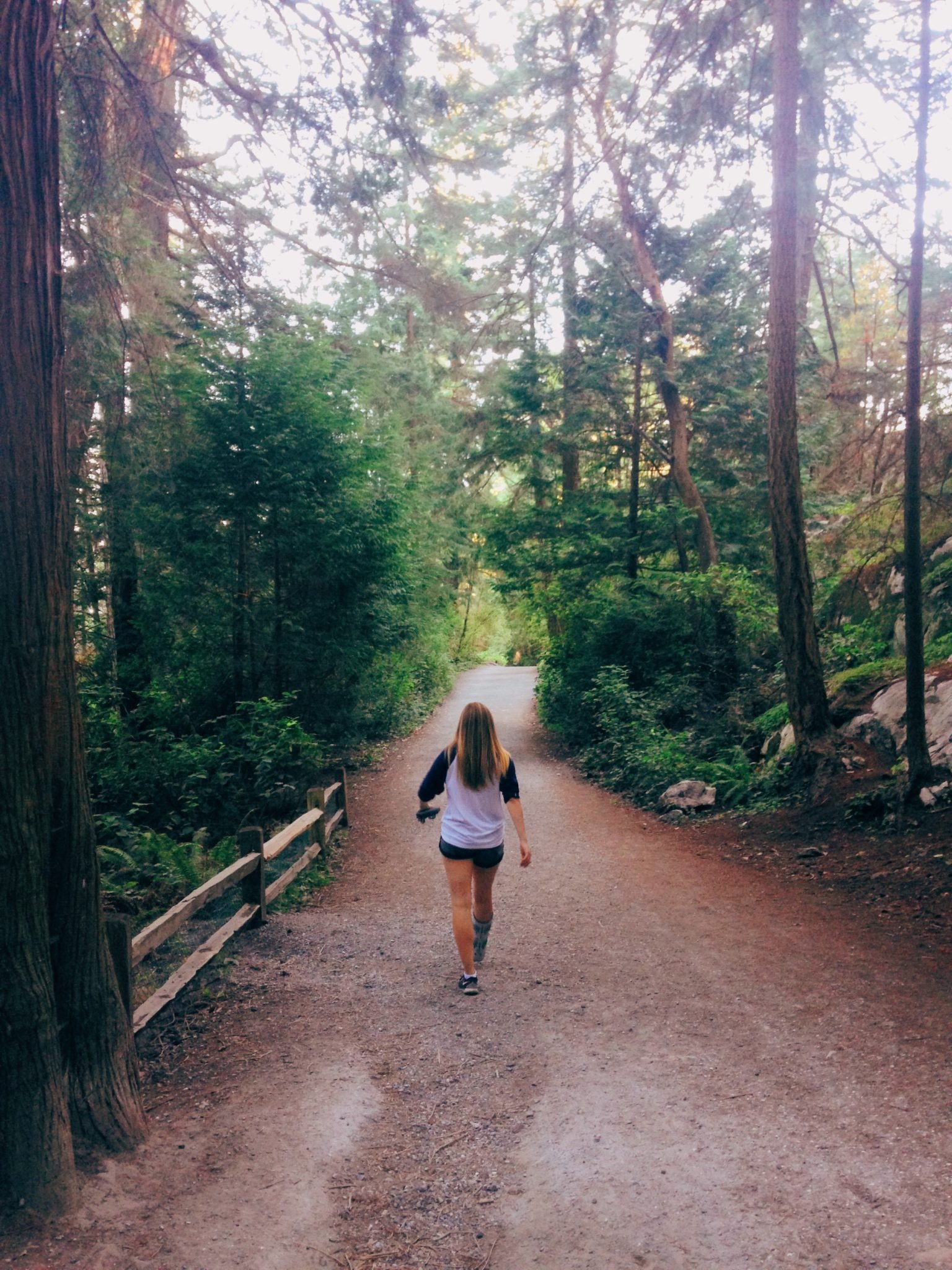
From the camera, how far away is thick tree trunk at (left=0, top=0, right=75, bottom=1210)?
331 centimetres

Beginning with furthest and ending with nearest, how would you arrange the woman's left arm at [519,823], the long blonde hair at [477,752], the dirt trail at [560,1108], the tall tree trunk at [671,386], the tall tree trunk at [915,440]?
the tall tree trunk at [671,386]
the tall tree trunk at [915,440]
the woman's left arm at [519,823]
the long blonde hair at [477,752]
the dirt trail at [560,1108]

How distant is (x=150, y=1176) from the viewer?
3592 mm

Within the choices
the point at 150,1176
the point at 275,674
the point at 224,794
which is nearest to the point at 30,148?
the point at 150,1176

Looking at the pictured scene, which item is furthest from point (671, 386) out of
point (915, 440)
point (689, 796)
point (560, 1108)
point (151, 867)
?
point (560, 1108)

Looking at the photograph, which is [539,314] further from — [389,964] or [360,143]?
[389,964]

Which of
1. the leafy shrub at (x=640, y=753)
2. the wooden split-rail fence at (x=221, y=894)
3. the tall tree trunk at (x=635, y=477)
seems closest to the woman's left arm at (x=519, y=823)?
the wooden split-rail fence at (x=221, y=894)

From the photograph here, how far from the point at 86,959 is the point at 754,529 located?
54.9 ft

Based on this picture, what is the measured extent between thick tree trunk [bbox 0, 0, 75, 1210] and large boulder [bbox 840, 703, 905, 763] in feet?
27.0

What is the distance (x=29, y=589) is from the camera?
139 inches

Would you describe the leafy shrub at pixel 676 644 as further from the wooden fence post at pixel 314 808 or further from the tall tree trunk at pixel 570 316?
the wooden fence post at pixel 314 808

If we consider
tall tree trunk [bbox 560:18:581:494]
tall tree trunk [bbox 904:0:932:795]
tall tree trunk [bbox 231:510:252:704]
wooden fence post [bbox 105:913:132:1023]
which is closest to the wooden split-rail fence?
wooden fence post [bbox 105:913:132:1023]

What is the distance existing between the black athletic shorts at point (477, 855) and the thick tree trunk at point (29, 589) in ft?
8.49

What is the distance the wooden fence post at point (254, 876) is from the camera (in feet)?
22.8

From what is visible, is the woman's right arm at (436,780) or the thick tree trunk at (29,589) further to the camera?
the woman's right arm at (436,780)
